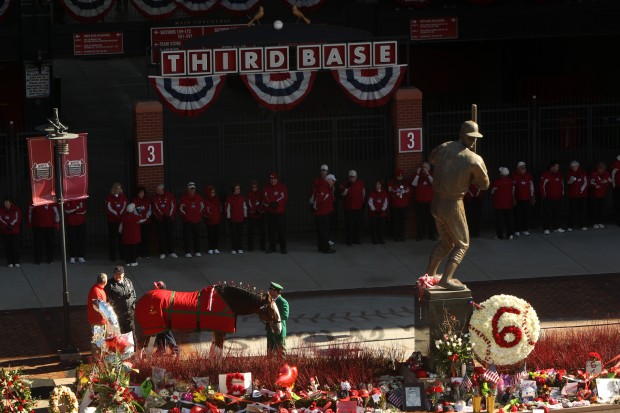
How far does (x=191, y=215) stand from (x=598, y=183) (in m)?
9.61

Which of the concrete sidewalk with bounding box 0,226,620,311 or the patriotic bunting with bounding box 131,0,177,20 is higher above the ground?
the patriotic bunting with bounding box 131,0,177,20

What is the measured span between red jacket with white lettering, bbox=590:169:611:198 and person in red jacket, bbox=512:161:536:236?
150 cm

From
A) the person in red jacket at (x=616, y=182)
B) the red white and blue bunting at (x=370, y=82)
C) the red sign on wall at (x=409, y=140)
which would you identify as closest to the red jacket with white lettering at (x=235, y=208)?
the red white and blue bunting at (x=370, y=82)

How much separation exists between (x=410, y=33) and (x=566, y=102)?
224 inches

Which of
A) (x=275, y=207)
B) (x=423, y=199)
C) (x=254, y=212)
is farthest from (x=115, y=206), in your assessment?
(x=423, y=199)

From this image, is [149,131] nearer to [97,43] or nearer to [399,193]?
[399,193]

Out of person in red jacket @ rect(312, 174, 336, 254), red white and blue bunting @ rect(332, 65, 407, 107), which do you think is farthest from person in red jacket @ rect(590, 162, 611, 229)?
person in red jacket @ rect(312, 174, 336, 254)

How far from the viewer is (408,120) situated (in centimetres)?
3181

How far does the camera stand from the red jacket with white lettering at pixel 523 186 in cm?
3161

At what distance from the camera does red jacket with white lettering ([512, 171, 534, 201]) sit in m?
31.6

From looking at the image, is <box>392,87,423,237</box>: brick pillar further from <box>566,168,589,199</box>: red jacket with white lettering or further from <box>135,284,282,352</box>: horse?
<box>135,284,282,352</box>: horse

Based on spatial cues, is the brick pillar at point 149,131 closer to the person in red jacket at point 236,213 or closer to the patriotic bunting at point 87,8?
the person in red jacket at point 236,213

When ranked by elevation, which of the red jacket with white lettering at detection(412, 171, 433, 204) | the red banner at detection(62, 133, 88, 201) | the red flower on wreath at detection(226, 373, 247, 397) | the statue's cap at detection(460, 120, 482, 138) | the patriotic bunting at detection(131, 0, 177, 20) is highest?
the patriotic bunting at detection(131, 0, 177, 20)

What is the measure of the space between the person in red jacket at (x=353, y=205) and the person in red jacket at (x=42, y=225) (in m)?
6.44
